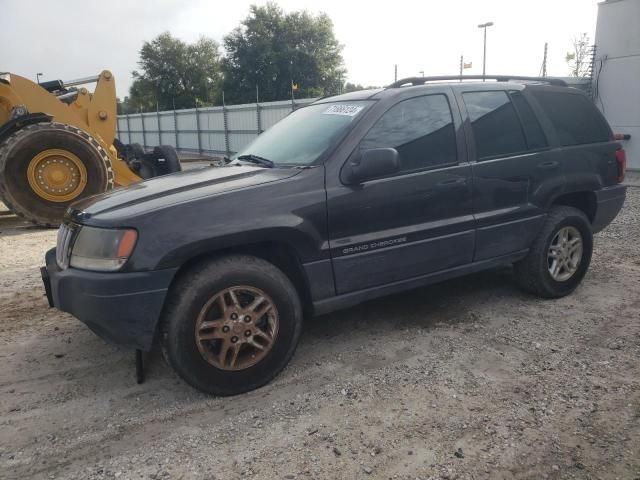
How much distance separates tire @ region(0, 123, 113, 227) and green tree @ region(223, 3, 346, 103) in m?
42.1

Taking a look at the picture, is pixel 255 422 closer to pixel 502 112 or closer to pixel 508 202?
pixel 508 202

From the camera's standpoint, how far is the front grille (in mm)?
3016

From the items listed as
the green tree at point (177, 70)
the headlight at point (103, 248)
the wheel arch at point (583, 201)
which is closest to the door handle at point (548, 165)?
the wheel arch at point (583, 201)

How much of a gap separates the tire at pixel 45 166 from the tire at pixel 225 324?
6.26m

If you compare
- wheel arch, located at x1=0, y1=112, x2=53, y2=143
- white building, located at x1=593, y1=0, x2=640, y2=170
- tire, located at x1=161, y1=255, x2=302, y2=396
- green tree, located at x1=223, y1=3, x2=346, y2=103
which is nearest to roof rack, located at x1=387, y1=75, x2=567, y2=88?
tire, located at x1=161, y1=255, x2=302, y2=396

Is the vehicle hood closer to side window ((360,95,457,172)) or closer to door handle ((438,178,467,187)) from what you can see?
side window ((360,95,457,172))

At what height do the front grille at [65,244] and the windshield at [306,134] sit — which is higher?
the windshield at [306,134]

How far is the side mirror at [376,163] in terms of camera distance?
316cm

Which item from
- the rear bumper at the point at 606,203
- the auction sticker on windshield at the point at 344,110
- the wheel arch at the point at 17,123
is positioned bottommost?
the rear bumper at the point at 606,203

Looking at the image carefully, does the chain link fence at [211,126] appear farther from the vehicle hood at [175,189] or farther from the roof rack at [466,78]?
the vehicle hood at [175,189]

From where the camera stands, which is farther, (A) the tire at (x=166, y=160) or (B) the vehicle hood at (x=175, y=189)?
(A) the tire at (x=166, y=160)

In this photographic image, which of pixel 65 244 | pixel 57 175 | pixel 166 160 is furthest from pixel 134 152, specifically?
pixel 65 244

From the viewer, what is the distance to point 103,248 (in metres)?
2.78

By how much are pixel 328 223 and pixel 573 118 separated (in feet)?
8.94
